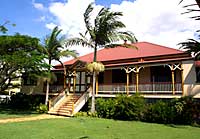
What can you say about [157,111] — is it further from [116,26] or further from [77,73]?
[77,73]

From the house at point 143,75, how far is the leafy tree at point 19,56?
4.11m

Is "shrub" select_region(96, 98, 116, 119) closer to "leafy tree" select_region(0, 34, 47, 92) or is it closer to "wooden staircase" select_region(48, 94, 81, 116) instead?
"wooden staircase" select_region(48, 94, 81, 116)

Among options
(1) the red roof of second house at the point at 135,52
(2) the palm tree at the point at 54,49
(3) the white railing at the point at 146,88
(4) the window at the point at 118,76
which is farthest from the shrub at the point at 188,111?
(2) the palm tree at the point at 54,49

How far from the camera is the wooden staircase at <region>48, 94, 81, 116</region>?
22.4 metres

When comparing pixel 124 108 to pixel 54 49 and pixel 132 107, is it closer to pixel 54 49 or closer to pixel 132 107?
pixel 132 107

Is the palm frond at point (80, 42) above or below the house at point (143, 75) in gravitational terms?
above

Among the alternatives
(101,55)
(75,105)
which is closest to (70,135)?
(75,105)

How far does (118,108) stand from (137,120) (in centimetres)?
173

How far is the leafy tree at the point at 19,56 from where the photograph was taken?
75.3 feet

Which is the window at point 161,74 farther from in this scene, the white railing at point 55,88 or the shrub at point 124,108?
the white railing at point 55,88

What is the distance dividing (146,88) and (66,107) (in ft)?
25.1

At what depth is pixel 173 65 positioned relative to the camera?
19.4 m

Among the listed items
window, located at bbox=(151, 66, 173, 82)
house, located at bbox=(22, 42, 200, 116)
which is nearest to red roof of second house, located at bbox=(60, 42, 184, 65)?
house, located at bbox=(22, 42, 200, 116)

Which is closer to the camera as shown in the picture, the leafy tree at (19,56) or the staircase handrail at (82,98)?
the staircase handrail at (82,98)
